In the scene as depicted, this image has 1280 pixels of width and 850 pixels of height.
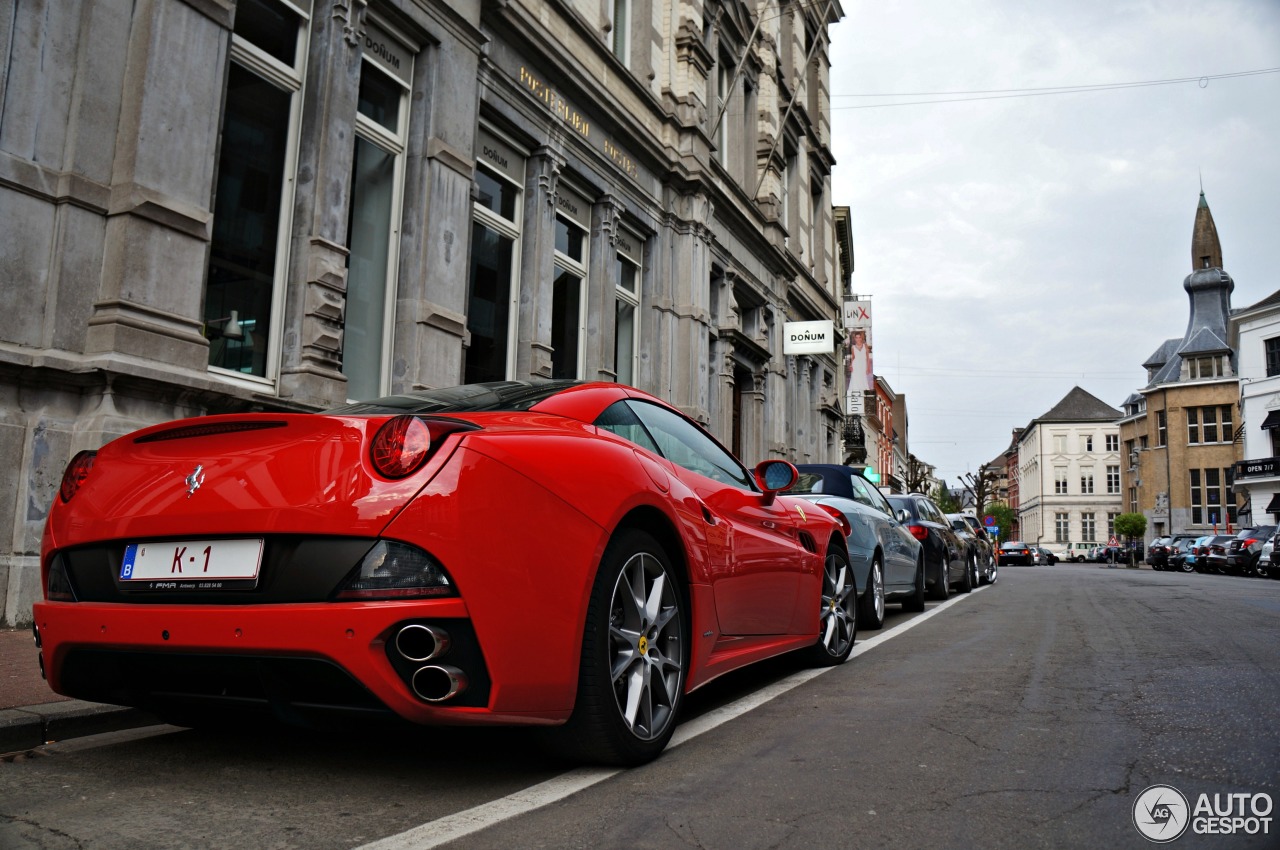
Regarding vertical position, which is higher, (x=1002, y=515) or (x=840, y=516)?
(x=1002, y=515)

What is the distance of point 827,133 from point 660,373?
60.2ft

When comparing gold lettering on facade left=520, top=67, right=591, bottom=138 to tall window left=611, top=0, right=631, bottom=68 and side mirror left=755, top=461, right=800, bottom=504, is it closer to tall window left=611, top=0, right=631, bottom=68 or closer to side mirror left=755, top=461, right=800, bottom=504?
tall window left=611, top=0, right=631, bottom=68

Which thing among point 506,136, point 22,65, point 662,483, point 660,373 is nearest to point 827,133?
point 660,373

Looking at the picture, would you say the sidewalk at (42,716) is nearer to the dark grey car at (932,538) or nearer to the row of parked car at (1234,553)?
the dark grey car at (932,538)

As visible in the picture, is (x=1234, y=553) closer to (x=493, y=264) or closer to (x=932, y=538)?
(x=932, y=538)

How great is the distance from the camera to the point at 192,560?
9.46 feet

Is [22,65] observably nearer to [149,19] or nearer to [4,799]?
[149,19]

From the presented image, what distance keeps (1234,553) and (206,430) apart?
37.7 m

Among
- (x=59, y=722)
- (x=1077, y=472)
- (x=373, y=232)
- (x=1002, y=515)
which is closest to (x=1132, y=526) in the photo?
(x=1077, y=472)

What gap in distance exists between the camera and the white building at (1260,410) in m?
54.2

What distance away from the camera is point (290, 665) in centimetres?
270

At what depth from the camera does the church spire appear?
3046 inches

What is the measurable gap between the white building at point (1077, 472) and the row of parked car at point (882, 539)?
298 feet

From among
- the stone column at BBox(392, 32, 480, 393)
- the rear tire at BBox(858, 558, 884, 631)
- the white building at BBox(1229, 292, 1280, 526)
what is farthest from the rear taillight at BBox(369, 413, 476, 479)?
the white building at BBox(1229, 292, 1280, 526)
